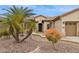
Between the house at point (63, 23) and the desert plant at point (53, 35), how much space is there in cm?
5

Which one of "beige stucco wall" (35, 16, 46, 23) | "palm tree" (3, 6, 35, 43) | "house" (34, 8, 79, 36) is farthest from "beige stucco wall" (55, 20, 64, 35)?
"palm tree" (3, 6, 35, 43)

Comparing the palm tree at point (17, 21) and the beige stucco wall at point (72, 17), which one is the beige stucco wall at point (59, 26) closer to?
the beige stucco wall at point (72, 17)

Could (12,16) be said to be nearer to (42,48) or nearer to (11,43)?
(11,43)

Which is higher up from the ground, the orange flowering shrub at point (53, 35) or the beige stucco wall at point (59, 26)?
the beige stucco wall at point (59, 26)

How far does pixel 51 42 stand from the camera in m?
1.91

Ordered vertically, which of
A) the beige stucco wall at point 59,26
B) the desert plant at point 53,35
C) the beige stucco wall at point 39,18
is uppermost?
the beige stucco wall at point 39,18

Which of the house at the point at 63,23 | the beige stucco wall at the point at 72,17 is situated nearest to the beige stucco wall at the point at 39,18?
the house at the point at 63,23

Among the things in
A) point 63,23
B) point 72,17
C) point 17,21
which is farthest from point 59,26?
point 17,21

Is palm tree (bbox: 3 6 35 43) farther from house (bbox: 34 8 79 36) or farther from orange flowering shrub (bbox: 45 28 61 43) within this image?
orange flowering shrub (bbox: 45 28 61 43)

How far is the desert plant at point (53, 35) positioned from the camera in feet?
6.20

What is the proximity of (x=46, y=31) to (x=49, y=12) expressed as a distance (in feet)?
0.82
